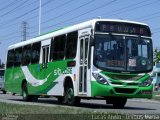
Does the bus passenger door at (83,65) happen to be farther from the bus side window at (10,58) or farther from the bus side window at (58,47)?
the bus side window at (10,58)

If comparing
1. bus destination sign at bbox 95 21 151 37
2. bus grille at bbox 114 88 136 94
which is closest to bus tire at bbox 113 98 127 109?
bus grille at bbox 114 88 136 94

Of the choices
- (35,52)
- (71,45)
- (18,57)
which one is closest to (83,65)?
(71,45)

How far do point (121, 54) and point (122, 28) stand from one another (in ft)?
3.88

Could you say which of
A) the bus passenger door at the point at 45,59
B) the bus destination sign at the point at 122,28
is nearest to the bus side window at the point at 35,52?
the bus passenger door at the point at 45,59

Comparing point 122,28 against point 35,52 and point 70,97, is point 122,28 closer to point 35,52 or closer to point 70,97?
point 70,97

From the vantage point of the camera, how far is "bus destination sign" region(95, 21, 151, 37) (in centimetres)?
1884

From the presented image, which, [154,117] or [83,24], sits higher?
[83,24]

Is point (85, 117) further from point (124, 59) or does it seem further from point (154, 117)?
point (124, 59)

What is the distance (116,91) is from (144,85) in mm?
1262

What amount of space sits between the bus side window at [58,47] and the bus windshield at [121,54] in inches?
119

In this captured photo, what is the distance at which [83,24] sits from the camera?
19.6 metres

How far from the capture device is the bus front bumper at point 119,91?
59.7 ft

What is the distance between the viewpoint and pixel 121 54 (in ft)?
61.1

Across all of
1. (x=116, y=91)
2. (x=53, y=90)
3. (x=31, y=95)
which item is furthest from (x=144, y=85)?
(x=31, y=95)
